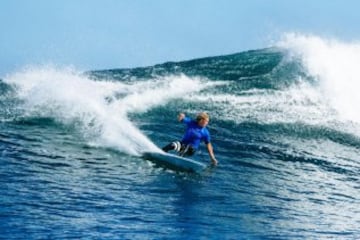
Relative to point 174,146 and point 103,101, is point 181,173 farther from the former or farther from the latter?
point 103,101

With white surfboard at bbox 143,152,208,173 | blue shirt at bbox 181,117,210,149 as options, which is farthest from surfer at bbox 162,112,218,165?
white surfboard at bbox 143,152,208,173

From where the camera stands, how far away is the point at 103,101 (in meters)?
26.3

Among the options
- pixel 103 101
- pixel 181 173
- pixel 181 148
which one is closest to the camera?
pixel 181 173

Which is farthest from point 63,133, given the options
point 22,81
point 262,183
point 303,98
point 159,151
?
point 303,98

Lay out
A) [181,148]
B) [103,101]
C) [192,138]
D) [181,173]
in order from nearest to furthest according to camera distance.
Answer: [181,173] → [192,138] → [181,148] → [103,101]

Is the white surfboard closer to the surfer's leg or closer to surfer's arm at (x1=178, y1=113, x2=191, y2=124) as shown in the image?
the surfer's leg

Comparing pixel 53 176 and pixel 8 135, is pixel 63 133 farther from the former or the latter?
pixel 53 176

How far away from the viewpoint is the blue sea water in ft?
38.6

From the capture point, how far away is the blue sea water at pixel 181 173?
1176cm

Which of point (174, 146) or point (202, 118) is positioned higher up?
point (202, 118)

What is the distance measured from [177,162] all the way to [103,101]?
10.3 meters

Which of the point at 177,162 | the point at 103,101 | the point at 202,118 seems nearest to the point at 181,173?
the point at 177,162

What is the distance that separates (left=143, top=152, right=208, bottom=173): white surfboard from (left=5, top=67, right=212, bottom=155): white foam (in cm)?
110

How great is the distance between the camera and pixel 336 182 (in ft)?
57.5
